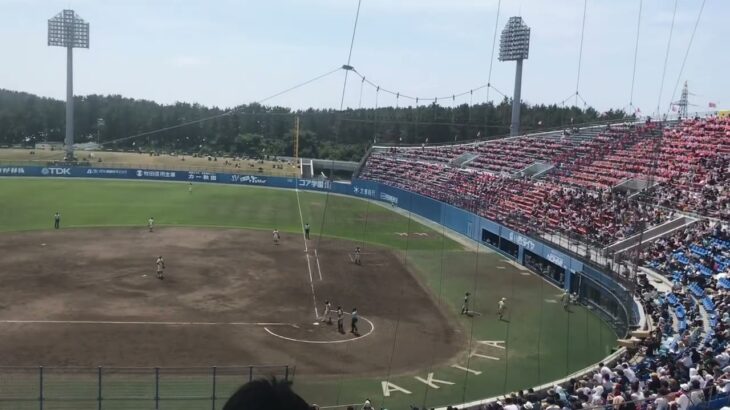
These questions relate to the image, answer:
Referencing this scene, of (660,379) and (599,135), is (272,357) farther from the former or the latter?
(599,135)

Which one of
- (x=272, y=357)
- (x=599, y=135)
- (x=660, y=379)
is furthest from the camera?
(x=599, y=135)

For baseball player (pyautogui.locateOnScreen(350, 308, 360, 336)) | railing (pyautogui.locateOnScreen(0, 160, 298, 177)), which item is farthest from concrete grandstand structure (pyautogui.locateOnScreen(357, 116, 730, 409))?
railing (pyautogui.locateOnScreen(0, 160, 298, 177))

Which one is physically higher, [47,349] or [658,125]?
[658,125]

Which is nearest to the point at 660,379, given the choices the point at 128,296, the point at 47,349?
the point at 47,349

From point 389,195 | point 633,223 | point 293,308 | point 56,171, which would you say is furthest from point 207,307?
point 56,171

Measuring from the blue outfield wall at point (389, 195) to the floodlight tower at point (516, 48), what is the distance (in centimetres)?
2099

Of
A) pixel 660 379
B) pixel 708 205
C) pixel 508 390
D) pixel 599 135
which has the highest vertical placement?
pixel 599 135

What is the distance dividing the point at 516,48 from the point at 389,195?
28006 millimetres

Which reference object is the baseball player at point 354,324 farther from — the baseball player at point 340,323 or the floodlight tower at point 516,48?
the floodlight tower at point 516,48

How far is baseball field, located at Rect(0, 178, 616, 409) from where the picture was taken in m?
22.0

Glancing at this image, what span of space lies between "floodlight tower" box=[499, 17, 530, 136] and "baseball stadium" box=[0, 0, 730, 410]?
774 cm

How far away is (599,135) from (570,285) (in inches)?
1158

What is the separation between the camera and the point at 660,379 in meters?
15.9

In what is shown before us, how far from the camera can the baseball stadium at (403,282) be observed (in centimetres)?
1923
